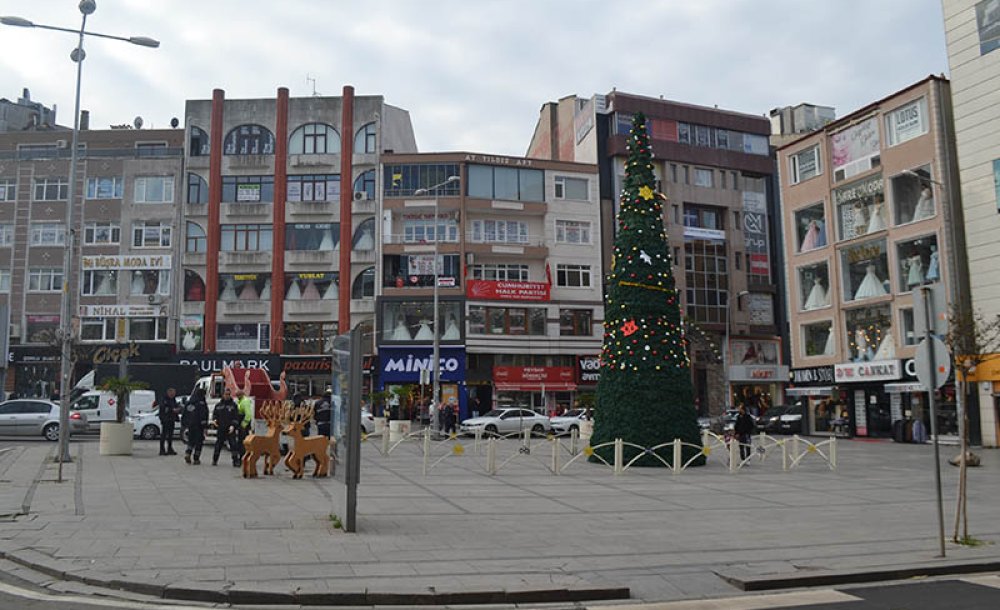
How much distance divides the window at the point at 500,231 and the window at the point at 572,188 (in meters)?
3.28

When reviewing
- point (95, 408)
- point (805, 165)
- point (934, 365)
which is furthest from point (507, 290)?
point (934, 365)

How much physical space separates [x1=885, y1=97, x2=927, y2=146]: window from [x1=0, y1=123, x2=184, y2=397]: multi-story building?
40355 mm

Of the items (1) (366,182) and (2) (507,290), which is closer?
(2) (507,290)

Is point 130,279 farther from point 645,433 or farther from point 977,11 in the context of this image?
point 977,11

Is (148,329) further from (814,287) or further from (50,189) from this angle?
(814,287)

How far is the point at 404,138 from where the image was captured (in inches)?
2239

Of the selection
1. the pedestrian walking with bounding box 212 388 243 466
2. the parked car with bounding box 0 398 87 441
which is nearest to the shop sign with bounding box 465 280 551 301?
the parked car with bounding box 0 398 87 441

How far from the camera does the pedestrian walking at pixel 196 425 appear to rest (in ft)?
63.6

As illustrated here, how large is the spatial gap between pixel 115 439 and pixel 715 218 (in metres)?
45.6

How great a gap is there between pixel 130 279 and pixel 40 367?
7.28m

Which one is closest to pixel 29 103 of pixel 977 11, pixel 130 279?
pixel 130 279

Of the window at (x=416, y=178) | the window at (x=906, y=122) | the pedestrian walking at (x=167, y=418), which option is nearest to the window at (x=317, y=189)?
the window at (x=416, y=178)

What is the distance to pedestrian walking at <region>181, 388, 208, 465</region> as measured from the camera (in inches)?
763

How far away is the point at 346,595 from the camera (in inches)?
279
